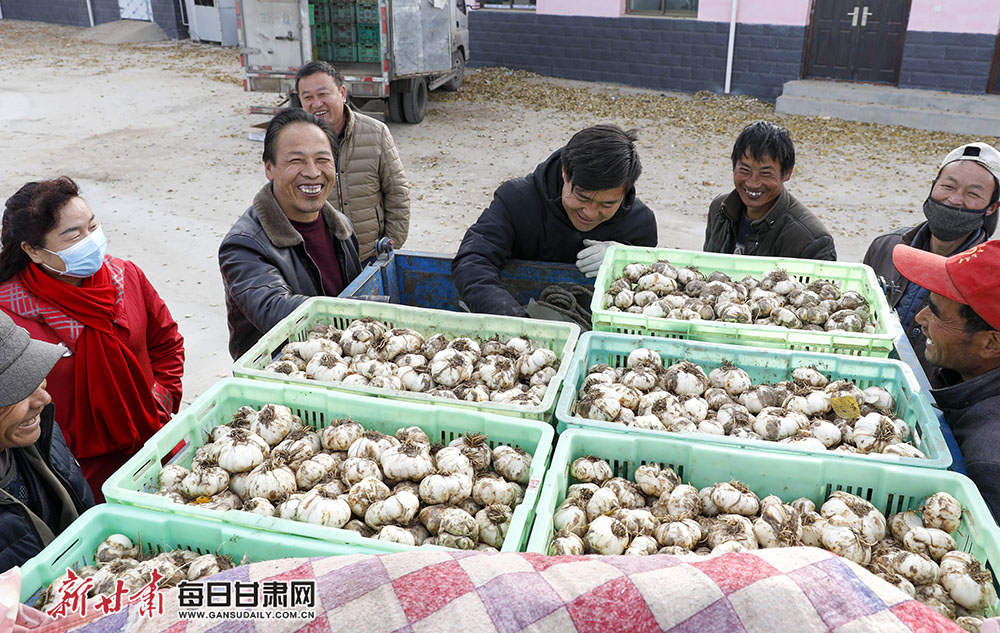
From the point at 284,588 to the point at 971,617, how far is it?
5.59 ft

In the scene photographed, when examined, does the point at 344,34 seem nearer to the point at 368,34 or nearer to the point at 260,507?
the point at 368,34

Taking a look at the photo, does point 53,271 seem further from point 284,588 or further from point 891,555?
point 891,555

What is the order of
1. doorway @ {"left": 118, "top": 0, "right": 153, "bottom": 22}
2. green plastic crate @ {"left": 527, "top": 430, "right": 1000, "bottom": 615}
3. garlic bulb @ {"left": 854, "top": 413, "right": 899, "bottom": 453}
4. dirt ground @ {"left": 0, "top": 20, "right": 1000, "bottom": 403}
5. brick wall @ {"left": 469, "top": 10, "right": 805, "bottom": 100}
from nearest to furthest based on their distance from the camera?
green plastic crate @ {"left": 527, "top": 430, "right": 1000, "bottom": 615} < garlic bulb @ {"left": 854, "top": 413, "right": 899, "bottom": 453} < dirt ground @ {"left": 0, "top": 20, "right": 1000, "bottom": 403} < brick wall @ {"left": 469, "top": 10, "right": 805, "bottom": 100} < doorway @ {"left": 118, "top": 0, "right": 153, "bottom": 22}

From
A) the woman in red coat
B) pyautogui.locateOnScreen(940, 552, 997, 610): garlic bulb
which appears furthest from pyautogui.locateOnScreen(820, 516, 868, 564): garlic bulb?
the woman in red coat

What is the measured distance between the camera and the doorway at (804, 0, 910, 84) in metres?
13.9

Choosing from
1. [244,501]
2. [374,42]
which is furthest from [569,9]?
[244,501]

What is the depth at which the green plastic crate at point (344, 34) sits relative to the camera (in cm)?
1288

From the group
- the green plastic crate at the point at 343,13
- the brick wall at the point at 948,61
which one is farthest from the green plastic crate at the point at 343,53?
the brick wall at the point at 948,61

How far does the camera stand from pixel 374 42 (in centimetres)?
1291

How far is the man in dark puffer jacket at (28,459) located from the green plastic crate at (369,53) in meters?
11.5

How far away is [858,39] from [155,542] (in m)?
15.6

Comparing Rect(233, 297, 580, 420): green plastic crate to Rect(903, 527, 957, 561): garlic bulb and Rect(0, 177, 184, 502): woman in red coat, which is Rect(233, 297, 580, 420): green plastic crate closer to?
Rect(0, 177, 184, 502): woman in red coat

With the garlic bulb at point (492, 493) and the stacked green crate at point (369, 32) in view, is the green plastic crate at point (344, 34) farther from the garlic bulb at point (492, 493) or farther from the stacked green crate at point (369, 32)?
the garlic bulb at point (492, 493)

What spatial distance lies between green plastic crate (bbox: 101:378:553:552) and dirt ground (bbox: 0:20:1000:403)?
3.21 metres
